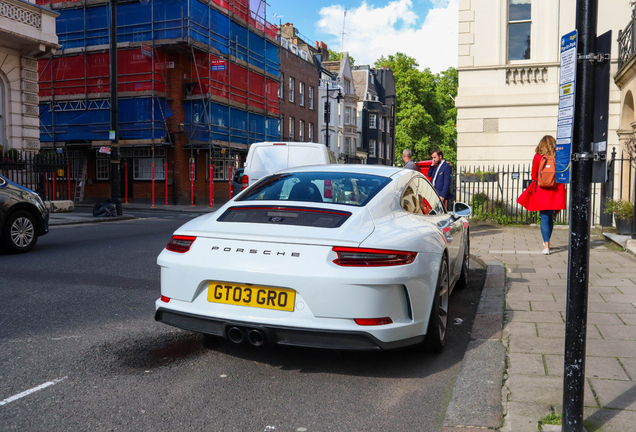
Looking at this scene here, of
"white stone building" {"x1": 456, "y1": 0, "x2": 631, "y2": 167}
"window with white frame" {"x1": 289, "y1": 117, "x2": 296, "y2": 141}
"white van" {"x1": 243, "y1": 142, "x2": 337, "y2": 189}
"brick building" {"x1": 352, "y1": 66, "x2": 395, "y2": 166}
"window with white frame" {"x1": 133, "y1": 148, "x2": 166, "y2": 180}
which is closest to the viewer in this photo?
"white van" {"x1": 243, "y1": 142, "x2": 337, "y2": 189}

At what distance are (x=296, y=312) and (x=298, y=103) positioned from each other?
137 feet

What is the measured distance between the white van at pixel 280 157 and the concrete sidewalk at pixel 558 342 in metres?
6.76

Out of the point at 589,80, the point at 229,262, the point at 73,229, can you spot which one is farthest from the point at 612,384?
the point at 73,229

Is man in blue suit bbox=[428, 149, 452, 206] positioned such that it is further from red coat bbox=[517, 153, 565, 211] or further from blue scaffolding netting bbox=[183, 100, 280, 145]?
blue scaffolding netting bbox=[183, 100, 280, 145]

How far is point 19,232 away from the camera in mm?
9125

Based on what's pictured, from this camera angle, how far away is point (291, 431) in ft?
9.61

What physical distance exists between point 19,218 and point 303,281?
738cm

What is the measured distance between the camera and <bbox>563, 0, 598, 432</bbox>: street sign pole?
270cm

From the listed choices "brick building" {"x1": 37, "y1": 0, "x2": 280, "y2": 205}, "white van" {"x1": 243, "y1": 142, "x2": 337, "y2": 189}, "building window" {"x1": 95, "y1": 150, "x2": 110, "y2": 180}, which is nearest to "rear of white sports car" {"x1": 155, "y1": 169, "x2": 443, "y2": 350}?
"white van" {"x1": 243, "y1": 142, "x2": 337, "y2": 189}

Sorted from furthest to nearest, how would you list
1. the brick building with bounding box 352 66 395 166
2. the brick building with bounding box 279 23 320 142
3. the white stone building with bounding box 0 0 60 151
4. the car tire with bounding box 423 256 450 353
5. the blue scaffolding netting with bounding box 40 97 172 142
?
1. the brick building with bounding box 352 66 395 166
2. the brick building with bounding box 279 23 320 142
3. the blue scaffolding netting with bounding box 40 97 172 142
4. the white stone building with bounding box 0 0 60 151
5. the car tire with bounding box 423 256 450 353

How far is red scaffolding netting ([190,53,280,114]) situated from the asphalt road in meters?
24.4

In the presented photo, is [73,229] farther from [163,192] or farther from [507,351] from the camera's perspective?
[163,192]

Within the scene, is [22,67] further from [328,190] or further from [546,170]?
[328,190]

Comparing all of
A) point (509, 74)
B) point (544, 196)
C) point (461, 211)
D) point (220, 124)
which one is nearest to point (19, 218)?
point (461, 211)
